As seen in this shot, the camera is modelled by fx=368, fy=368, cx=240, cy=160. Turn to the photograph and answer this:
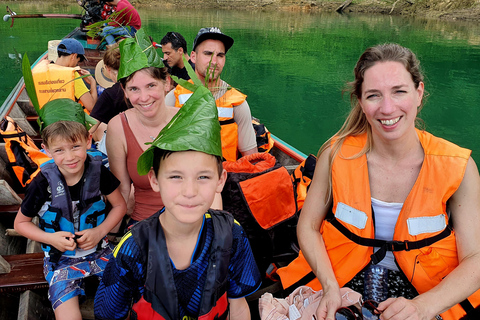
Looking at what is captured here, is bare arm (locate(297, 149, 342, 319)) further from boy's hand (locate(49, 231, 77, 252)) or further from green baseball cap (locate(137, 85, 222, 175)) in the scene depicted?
boy's hand (locate(49, 231, 77, 252))

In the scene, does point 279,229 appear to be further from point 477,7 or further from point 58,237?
point 477,7

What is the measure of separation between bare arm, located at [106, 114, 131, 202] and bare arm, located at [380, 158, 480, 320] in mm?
1536

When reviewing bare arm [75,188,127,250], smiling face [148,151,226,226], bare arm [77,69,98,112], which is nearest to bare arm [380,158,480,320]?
smiling face [148,151,226,226]

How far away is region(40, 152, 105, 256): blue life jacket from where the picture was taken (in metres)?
1.86

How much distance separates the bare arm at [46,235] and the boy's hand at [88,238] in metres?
0.05

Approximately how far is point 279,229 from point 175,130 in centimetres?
136

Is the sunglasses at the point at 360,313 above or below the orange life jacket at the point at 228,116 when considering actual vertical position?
below

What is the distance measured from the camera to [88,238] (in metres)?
1.90

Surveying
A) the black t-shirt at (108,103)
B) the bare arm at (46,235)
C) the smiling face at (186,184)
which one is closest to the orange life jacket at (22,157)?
the black t-shirt at (108,103)

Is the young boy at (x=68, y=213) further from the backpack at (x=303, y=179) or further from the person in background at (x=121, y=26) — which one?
the backpack at (x=303, y=179)

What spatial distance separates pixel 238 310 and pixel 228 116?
158cm

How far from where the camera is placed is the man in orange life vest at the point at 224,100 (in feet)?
9.32

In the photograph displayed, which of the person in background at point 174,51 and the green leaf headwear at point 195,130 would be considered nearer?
the green leaf headwear at point 195,130

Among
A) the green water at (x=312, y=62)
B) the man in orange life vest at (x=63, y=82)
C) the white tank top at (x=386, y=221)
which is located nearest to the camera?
the white tank top at (x=386, y=221)
